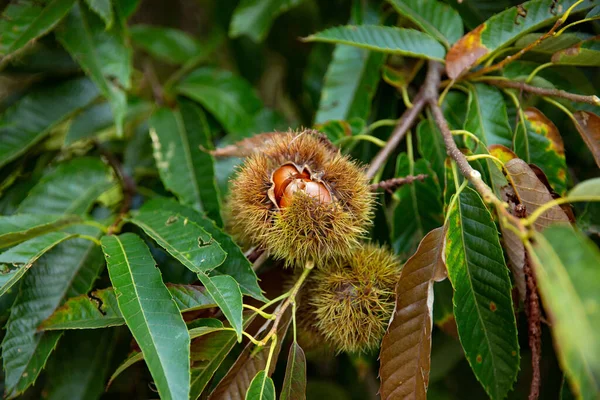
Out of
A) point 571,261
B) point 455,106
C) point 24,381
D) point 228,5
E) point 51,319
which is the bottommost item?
point 24,381

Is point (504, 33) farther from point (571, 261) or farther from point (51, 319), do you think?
point (51, 319)

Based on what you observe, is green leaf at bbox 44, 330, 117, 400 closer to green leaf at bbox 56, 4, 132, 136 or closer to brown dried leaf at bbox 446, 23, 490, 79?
green leaf at bbox 56, 4, 132, 136

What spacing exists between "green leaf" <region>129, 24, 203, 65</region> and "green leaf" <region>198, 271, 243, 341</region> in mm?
1163

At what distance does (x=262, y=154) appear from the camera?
967mm

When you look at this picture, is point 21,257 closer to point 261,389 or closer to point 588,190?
point 261,389

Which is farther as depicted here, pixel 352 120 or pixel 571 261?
pixel 352 120

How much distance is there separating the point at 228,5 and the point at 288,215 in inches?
47.5

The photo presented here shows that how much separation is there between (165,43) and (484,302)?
1.42m

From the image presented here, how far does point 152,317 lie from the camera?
782 millimetres

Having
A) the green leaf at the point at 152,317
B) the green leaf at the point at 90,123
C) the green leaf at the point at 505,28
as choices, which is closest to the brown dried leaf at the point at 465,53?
the green leaf at the point at 505,28


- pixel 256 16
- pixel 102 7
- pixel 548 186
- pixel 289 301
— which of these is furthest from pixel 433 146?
pixel 102 7

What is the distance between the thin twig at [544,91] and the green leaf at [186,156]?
686mm

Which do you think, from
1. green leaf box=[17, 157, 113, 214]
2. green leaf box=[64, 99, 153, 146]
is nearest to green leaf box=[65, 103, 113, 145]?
green leaf box=[64, 99, 153, 146]

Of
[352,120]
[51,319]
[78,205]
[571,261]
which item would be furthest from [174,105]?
[571,261]
